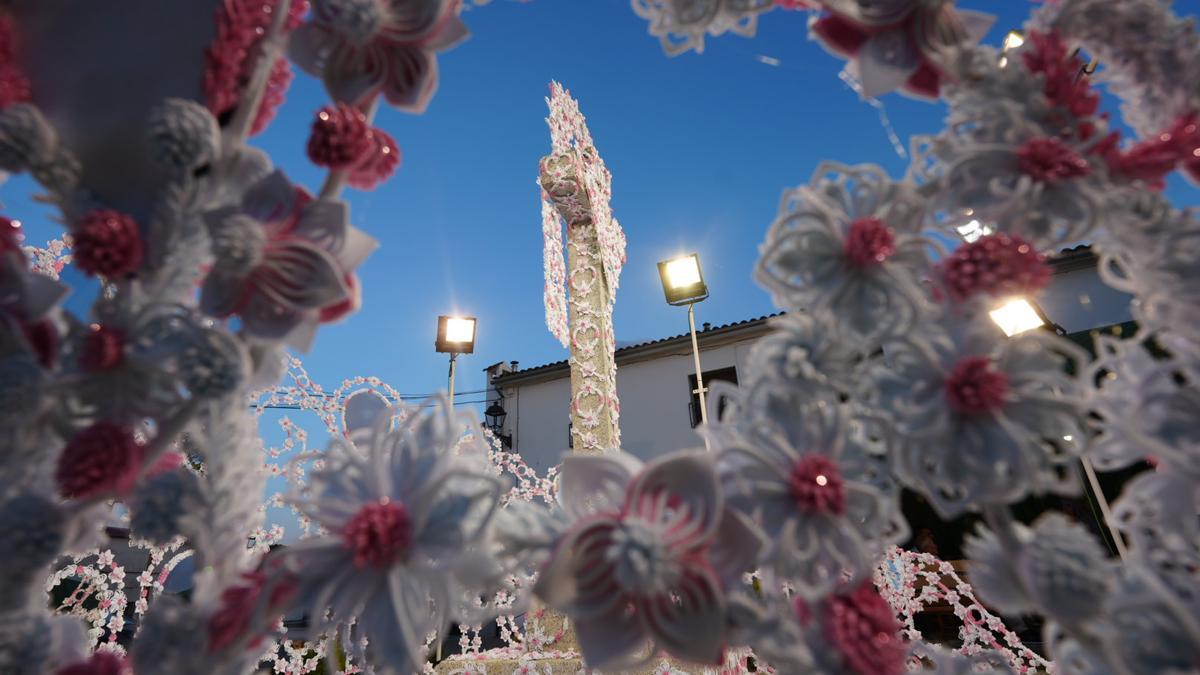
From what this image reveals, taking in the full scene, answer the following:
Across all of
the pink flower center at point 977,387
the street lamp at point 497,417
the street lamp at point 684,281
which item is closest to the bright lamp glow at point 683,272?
the street lamp at point 684,281

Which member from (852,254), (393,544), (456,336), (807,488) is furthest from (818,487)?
(456,336)

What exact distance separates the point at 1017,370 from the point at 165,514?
79 cm

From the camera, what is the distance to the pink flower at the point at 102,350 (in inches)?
20.4

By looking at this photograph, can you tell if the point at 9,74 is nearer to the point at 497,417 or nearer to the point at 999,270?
the point at 999,270

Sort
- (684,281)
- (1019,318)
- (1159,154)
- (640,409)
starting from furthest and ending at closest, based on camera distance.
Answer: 1. (640,409)
2. (684,281)
3. (1019,318)
4. (1159,154)

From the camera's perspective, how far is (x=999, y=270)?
0.52 metres

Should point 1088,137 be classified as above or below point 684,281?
below

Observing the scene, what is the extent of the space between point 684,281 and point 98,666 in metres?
4.13

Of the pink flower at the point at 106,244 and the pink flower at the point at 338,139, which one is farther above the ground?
the pink flower at the point at 338,139

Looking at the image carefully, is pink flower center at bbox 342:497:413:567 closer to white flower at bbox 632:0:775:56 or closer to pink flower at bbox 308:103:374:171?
pink flower at bbox 308:103:374:171

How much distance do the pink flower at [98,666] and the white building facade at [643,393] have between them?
29.3ft

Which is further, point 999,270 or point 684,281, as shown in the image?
point 684,281

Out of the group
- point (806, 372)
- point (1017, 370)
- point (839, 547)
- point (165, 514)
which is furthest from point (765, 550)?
point (165, 514)

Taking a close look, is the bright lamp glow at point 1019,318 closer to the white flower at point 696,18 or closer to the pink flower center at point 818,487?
the white flower at point 696,18
